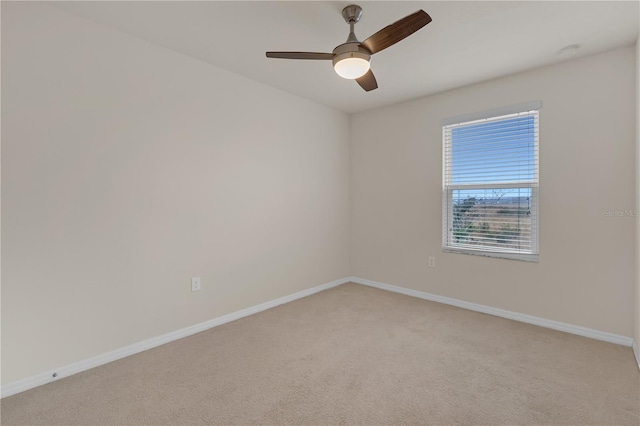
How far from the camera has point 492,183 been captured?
127 inches

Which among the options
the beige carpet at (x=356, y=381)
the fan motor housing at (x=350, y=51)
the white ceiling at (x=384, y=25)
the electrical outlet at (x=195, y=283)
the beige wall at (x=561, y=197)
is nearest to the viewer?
the beige carpet at (x=356, y=381)

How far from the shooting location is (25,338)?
1.95 metres

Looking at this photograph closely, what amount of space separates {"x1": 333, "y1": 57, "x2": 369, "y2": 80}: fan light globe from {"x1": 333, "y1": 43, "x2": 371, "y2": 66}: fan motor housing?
0.02 meters

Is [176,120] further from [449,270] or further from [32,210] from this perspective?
[449,270]

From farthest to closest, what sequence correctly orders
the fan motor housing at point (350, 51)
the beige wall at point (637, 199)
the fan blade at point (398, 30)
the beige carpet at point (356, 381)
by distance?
the beige wall at point (637, 199)
the fan motor housing at point (350, 51)
the beige carpet at point (356, 381)
the fan blade at point (398, 30)

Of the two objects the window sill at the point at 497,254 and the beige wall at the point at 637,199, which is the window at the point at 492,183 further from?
the beige wall at the point at 637,199

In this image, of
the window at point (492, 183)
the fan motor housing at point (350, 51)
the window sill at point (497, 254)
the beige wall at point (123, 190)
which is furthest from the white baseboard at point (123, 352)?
the fan motor housing at point (350, 51)

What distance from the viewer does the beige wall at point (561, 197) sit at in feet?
8.27

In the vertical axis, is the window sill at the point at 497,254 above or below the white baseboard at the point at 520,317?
above

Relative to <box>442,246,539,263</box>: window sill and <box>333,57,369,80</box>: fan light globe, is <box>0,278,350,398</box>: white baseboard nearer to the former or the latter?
<box>442,246,539,263</box>: window sill

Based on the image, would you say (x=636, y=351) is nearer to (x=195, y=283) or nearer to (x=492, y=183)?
(x=492, y=183)

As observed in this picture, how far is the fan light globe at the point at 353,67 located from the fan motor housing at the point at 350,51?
2cm

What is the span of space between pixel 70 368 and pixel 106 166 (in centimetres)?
140

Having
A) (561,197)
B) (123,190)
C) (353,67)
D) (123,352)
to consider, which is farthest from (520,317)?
(123,190)
